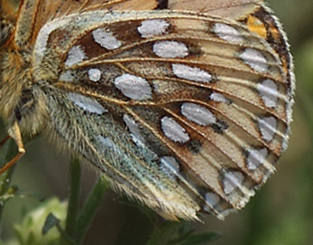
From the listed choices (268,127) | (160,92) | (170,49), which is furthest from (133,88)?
(268,127)

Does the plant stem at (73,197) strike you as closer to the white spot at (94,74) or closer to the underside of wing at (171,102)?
the underside of wing at (171,102)

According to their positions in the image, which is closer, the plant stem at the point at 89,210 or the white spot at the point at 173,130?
the white spot at the point at 173,130

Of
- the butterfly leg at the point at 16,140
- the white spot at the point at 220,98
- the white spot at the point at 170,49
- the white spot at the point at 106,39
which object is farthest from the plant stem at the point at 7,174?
the white spot at the point at 220,98

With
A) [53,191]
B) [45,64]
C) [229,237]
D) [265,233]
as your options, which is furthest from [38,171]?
[45,64]

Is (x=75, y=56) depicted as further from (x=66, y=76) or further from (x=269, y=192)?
(x=269, y=192)

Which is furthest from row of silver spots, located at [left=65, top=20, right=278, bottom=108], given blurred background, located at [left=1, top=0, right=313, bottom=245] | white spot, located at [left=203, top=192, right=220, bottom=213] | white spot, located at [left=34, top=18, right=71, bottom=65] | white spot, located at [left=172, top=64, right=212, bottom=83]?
blurred background, located at [left=1, top=0, right=313, bottom=245]

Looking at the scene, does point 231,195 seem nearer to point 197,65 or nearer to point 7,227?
point 197,65

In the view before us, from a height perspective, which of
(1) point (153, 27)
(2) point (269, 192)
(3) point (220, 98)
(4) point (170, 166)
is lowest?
(2) point (269, 192)
